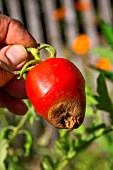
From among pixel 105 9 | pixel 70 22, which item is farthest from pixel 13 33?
pixel 105 9

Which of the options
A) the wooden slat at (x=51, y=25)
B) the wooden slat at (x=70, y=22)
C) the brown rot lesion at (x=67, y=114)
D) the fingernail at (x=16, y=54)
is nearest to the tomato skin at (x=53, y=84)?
the brown rot lesion at (x=67, y=114)

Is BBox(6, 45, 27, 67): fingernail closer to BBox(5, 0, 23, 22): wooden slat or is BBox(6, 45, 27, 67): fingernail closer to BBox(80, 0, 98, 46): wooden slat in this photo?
BBox(5, 0, 23, 22): wooden slat

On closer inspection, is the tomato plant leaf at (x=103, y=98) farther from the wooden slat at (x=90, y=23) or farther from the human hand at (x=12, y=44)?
the wooden slat at (x=90, y=23)

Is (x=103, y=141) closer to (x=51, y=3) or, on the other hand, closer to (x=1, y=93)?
(x=1, y=93)

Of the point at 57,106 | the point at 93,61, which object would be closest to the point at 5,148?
the point at 57,106

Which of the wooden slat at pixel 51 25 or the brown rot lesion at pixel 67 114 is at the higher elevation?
the brown rot lesion at pixel 67 114

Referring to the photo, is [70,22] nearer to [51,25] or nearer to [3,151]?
[51,25]

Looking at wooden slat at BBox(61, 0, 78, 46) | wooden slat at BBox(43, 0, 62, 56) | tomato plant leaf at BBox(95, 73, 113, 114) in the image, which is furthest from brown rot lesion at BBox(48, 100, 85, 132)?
wooden slat at BBox(61, 0, 78, 46)
